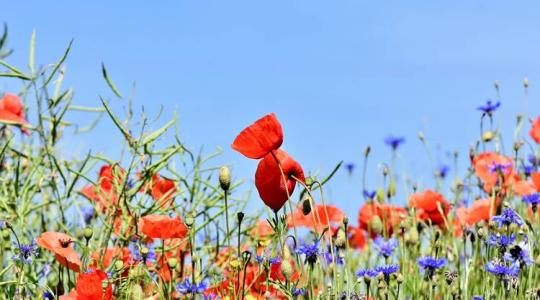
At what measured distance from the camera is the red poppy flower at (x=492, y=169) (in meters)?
2.77

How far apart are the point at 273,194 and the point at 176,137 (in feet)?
2.74

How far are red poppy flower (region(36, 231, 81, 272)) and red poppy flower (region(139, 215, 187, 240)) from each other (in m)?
0.15

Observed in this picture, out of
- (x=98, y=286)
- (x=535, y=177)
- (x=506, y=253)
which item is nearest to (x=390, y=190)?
(x=535, y=177)

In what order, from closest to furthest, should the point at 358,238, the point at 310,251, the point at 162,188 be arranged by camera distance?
the point at 310,251 < the point at 162,188 < the point at 358,238

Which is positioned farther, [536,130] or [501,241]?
[536,130]

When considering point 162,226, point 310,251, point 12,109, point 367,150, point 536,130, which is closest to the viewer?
point 310,251

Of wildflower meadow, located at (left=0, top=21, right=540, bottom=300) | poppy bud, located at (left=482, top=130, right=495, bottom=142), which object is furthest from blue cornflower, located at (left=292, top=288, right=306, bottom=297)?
poppy bud, located at (left=482, top=130, right=495, bottom=142)

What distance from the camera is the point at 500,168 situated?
273 cm

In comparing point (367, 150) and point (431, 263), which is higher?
point (367, 150)

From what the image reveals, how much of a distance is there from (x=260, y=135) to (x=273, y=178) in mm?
99

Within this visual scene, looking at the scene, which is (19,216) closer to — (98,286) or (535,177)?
(98,286)

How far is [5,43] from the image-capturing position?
2.68 meters

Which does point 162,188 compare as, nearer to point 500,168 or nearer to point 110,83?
point 110,83

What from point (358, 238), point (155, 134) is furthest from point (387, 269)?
point (358, 238)
